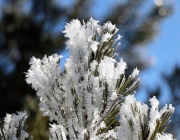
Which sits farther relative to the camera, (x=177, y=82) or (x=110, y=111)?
(x=177, y=82)

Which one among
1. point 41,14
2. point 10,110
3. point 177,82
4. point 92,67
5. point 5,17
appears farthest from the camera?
point 41,14

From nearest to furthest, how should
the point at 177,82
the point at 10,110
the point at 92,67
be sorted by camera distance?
the point at 92,67
the point at 177,82
the point at 10,110

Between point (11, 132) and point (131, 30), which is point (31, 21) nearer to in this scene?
point (131, 30)

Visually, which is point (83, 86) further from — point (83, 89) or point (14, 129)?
point (14, 129)

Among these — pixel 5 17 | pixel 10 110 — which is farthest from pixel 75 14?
pixel 10 110

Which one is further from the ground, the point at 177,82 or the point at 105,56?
the point at 177,82

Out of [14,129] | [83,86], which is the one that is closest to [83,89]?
[83,86]

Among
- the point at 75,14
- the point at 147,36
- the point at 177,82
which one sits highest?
the point at 75,14
